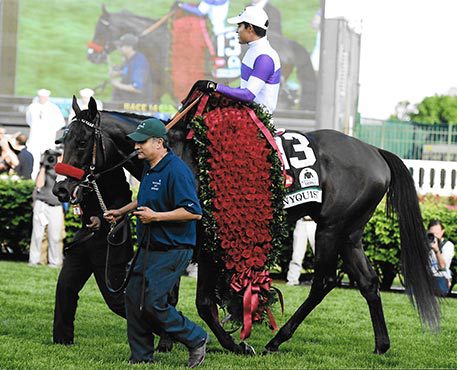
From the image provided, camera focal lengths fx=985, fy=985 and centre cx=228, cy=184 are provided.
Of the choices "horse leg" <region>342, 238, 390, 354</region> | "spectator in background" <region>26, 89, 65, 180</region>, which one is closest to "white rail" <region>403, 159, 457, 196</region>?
"spectator in background" <region>26, 89, 65, 180</region>

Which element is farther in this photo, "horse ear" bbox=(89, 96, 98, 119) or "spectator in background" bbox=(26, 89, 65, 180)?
"spectator in background" bbox=(26, 89, 65, 180)

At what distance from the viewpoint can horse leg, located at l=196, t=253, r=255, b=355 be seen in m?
6.82

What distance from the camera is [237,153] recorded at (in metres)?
6.84

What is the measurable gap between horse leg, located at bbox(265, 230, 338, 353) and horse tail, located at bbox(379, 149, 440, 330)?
2.21 feet

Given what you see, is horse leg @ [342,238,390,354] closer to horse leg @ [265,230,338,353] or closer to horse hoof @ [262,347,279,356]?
horse leg @ [265,230,338,353]

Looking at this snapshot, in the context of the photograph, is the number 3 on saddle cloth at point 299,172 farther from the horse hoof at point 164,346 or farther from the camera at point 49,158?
the camera at point 49,158

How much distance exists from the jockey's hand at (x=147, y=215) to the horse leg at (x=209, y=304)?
3.10 ft

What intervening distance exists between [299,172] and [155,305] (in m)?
1.66

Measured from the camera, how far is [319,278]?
7.28m

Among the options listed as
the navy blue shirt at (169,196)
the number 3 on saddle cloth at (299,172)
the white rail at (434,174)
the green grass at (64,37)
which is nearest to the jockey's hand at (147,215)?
the navy blue shirt at (169,196)

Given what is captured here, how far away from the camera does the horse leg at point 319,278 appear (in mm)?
7105

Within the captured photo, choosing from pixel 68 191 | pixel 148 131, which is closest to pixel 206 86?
pixel 148 131

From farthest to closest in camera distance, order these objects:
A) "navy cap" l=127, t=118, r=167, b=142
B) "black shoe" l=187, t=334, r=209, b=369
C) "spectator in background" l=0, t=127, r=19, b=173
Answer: "spectator in background" l=0, t=127, r=19, b=173 → "black shoe" l=187, t=334, r=209, b=369 → "navy cap" l=127, t=118, r=167, b=142

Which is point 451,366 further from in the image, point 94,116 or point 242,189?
point 94,116
